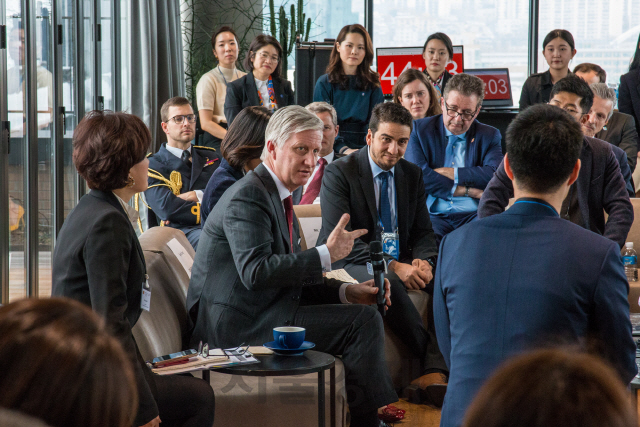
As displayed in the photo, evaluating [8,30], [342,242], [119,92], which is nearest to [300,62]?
[119,92]

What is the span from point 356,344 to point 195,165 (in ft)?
8.54

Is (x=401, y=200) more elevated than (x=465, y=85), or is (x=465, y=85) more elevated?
(x=465, y=85)

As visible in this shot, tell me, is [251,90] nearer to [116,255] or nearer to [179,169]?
[179,169]


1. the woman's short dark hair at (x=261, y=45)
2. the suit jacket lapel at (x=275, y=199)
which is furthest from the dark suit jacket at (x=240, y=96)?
the suit jacket lapel at (x=275, y=199)

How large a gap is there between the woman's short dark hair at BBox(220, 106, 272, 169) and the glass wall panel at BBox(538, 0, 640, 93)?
6.09 meters

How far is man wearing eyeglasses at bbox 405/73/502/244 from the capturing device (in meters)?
3.94

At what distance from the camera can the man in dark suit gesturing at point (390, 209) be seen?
11.0 ft

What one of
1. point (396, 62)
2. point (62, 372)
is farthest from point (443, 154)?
point (62, 372)

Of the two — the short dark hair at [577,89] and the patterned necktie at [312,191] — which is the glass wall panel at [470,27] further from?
the short dark hair at [577,89]

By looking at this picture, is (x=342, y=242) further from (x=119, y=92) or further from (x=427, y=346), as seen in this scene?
(x=119, y=92)

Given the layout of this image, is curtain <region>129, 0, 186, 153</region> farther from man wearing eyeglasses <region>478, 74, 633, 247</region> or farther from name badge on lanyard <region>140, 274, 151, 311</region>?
name badge on lanyard <region>140, 274, 151, 311</region>

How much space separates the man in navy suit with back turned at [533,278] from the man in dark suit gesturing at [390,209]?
1813mm

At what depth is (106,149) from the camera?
1874 millimetres

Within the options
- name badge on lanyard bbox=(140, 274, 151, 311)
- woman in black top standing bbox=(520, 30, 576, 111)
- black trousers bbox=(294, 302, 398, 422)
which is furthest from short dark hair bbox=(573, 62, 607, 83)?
name badge on lanyard bbox=(140, 274, 151, 311)
